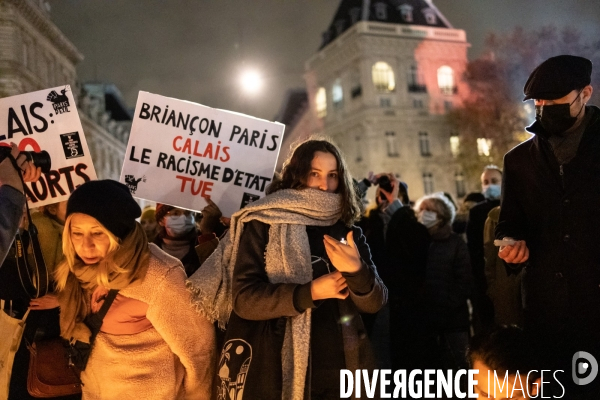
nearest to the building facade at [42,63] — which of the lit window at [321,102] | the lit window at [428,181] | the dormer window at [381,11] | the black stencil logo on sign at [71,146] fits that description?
the lit window at [321,102]

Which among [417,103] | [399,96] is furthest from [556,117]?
[417,103]

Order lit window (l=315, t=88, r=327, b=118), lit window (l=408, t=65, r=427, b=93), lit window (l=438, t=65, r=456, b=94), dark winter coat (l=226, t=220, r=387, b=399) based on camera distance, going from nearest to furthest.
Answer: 1. dark winter coat (l=226, t=220, r=387, b=399)
2. lit window (l=408, t=65, r=427, b=93)
3. lit window (l=438, t=65, r=456, b=94)
4. lit window (l=315, t=88, r=327, b=118)

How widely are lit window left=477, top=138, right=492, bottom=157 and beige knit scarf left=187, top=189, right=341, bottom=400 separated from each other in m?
35.9

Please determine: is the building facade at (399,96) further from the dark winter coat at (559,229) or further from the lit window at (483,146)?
the dark winter coat at (559,229)

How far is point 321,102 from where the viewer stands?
4631cm

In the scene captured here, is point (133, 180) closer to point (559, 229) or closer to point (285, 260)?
point (285, 260)

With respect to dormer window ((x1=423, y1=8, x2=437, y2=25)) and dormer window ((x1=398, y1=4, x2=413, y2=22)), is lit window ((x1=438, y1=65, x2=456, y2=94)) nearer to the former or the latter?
dormer window ((x1=423, y1=8, x2=437, y2=25))

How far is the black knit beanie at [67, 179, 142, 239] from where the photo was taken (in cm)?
266

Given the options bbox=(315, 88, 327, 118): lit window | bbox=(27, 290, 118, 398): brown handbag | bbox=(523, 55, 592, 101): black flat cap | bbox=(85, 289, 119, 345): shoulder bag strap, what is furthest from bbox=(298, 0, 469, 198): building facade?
bbox=(85, 289, 119, 345): shoulder bag strap

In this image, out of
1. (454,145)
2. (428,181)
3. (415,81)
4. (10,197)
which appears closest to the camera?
(10,197)

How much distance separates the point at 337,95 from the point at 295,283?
4217cm

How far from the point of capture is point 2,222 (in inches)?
87.7

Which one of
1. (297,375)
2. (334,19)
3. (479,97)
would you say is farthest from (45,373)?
(334,19)

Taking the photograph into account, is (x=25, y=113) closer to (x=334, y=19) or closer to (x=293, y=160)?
(x=293, y=160)
